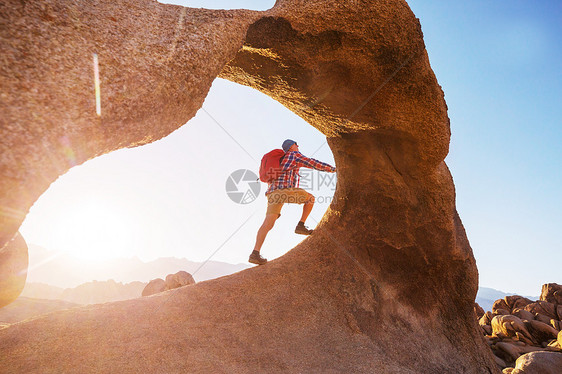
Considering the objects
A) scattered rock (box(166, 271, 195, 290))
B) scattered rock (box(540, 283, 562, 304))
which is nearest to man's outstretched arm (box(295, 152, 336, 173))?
scattered rock (box(166, 271, 195, 290))

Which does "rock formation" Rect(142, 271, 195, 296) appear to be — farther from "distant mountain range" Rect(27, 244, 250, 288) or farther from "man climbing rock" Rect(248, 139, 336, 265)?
"distant mountain range" Rect(27, 244, 250, 288)

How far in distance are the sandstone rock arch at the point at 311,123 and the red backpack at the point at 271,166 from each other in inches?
28.1

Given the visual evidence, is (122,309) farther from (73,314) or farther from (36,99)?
(36,99)

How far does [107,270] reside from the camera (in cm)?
11656

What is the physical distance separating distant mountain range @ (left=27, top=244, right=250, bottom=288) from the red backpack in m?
58.9

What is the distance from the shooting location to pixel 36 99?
1.83 meters

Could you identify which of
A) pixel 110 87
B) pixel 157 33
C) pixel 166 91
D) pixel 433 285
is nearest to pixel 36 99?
pixel 110 87

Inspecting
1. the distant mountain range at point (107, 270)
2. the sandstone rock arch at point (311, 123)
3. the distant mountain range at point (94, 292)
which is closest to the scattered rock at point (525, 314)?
the sandstone rock arch at point (311, 123)

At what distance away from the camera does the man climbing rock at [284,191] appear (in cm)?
506

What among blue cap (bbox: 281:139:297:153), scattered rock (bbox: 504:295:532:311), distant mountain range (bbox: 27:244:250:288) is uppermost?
distant mountain range (bbox: 27:244:250:288)

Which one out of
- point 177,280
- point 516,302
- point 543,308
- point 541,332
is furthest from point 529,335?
point 177,280

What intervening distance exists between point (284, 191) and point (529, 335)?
314 inches

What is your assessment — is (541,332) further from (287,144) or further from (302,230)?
(287,144)

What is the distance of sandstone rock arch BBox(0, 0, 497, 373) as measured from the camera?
1.96 m
